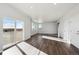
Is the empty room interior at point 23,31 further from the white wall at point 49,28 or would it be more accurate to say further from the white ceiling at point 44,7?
the white wall at point 49,28

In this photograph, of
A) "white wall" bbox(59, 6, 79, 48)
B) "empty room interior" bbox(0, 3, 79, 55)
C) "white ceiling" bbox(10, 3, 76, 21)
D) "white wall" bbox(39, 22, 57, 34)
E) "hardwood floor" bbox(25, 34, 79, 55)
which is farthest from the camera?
"white wall" bbox(39, 22, 57, 34)

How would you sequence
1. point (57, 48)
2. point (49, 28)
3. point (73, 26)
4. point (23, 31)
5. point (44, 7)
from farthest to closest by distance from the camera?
1. point (49, 28)
2. point (23, 31)
3. point (73, 26)
4. point (44, 7)
5. point (57, 48)

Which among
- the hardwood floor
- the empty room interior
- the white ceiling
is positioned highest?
the white ceiling

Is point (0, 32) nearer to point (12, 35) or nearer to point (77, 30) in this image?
point (12, 35)

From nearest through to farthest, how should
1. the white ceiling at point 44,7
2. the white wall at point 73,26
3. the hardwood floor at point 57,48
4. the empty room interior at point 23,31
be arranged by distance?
the hardwood floor at point 57,48 < the empty room interior at point 23,31 < the white ceiling at point 44,7 < the white wall at point 73,26

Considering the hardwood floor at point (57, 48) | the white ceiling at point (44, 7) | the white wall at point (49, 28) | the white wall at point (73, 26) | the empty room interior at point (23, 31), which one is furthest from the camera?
the white wall at point (49, 28)

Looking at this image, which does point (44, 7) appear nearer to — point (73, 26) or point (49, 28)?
→ point (73, 26)

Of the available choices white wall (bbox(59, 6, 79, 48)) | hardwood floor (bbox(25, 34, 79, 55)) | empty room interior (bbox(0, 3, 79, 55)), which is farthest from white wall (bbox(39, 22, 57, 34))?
hardwood floor (bbox(25, 34, 79, 55))

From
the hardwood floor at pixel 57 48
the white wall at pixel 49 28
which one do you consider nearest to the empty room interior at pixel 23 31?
the hardwood floor at pixel 57 48

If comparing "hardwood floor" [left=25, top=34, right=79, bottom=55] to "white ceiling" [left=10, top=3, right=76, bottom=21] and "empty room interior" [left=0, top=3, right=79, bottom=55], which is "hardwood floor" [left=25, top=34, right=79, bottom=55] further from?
"white ceiling" [left=10, top=3, right=76, bottom=21]

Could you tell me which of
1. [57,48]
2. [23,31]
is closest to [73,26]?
[57,48]
